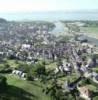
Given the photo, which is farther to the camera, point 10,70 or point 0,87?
point 10,70

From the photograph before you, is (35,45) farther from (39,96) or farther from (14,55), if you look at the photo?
(39,96)

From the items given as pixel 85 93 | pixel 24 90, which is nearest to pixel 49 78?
pixel 24 90

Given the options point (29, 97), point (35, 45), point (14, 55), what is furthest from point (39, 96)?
point (35, 45)

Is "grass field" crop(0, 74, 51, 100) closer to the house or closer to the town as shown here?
the town

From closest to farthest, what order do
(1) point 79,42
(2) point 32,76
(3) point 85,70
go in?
(2) point 32,76
(3) point 85,70
(1) point 79,42

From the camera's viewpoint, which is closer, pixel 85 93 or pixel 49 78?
pixel 85 93

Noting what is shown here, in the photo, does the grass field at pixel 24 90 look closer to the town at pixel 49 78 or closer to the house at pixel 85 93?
the town at pixel 49 78

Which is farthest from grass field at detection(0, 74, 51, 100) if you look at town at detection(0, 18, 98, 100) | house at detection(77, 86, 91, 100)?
house at detection(77, 86, 91, 100)

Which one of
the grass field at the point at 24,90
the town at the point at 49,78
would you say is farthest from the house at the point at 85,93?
the grass field at the point at 24,90

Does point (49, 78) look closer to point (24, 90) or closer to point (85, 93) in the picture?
point (24, 90)
